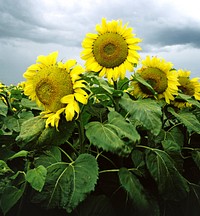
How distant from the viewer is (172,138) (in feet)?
6.90

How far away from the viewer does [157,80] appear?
224 cm

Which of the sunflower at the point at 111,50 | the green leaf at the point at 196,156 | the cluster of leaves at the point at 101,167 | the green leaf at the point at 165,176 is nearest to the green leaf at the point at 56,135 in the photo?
the cluster of leaves at the point at 101,167

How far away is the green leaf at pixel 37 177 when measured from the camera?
1.45 meters

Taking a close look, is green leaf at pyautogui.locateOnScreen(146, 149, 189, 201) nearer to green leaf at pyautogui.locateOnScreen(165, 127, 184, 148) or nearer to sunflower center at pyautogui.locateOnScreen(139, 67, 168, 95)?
green leaf at pyautogui.locateOnScreen(165, 127, 184, 148)

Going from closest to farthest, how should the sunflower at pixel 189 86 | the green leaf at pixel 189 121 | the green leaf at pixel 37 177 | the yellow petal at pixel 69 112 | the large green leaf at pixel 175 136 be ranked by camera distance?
the green leaf at pixel 37 177, the yellow petal at pixel 69 112, the green leaf at pixel 189 121, the large green leaf at pixel 175 136, the sunflower at pixel 189 86

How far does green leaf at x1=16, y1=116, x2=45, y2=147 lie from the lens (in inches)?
64.5

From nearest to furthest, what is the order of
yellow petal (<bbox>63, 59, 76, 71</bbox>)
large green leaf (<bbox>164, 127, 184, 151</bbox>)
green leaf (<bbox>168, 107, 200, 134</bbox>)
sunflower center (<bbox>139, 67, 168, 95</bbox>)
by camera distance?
1. yellow petal (<bbox>63, 59, 76, 71</bbox>)
2. green leaf (<bbox>168, 107, 200, 134</bbox>)
3. large green leaf (<bbox>164, 127, 184, 151</bbox>)
4. sunflower center (<bbox>139, 67, 168, 95</bbox>)

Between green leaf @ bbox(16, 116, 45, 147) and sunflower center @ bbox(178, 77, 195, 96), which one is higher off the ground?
sunflower center @ bbox(178, 77, 195, 96)

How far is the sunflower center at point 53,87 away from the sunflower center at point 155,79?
0.67 meters

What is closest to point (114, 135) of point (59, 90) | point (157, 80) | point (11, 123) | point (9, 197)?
point (59, 90)

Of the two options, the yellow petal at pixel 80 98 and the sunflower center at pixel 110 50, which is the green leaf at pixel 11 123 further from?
the yellow petal at pixel 80 98

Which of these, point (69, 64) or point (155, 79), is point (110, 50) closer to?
point (155, 79)

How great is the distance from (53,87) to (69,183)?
412 millimetres

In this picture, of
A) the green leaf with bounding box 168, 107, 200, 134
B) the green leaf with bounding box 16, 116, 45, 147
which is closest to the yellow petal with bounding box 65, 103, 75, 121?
the green leaf with bounding box 16, 116, 45, 147
